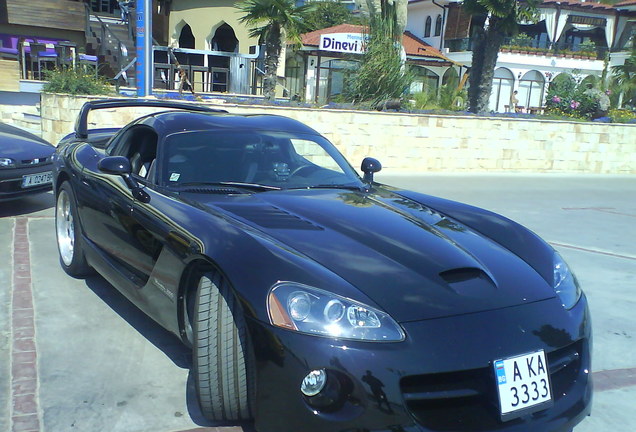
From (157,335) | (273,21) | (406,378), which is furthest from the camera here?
(273,21)

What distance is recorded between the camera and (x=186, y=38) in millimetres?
27500

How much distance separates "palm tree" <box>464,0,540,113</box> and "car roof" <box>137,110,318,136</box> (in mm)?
13064

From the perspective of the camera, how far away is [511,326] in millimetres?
2566

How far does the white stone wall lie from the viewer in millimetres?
11781

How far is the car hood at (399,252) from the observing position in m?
2.61

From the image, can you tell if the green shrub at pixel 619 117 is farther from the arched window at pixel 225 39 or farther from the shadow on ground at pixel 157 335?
the arched window at pixel 225 39

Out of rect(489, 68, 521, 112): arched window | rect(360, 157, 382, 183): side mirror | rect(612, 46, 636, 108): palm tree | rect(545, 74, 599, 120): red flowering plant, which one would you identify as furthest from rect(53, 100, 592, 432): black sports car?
rect(489, 68, 521, 112): arched window

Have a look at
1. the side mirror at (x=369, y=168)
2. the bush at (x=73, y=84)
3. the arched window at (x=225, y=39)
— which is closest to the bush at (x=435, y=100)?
the bush at (x=73, y=84)

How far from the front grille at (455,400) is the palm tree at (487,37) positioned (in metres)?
15.1

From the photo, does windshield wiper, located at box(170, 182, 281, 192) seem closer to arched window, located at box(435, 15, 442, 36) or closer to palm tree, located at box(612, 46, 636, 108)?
palm tree, located at box(612, 46, 636, 108)

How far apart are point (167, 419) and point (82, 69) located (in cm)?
1096

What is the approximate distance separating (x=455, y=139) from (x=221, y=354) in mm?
11429

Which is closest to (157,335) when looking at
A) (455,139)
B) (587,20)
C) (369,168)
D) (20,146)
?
(369,168)

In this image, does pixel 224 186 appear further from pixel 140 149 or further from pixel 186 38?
pixel 186 38
